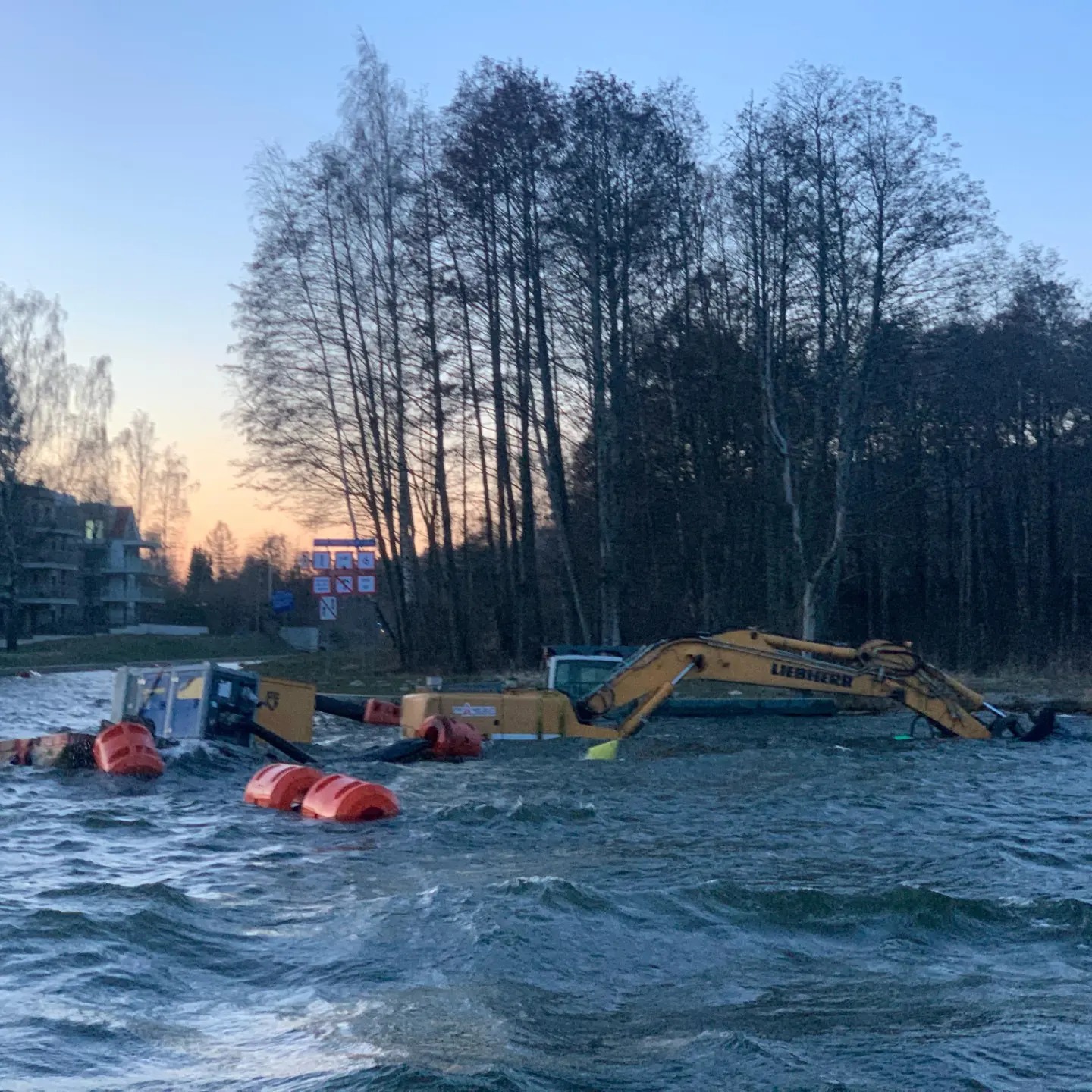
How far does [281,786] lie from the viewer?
14008 millimetres

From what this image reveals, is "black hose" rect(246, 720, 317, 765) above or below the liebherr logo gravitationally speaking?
below

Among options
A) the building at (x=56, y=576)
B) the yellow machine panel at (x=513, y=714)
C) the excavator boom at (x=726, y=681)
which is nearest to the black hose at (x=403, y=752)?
the yellow machine panel at (x=513, y=714)

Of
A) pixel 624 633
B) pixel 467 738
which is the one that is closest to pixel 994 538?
pixel 624 633

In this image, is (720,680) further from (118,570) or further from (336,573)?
(118,570)

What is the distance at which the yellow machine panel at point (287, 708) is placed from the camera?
19.2 metres

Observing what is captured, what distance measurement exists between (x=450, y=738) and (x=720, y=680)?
4.05m

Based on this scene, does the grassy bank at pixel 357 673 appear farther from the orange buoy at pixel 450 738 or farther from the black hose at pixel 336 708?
the orange buoy at pixel 450 738

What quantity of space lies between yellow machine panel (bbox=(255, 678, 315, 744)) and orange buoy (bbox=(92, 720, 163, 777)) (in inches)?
108

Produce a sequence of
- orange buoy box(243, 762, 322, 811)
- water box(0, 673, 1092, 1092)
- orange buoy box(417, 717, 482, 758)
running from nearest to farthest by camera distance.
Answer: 1. water box(0, 673, 1092, 1092)
2. orange buoy box(243, 762, 322, 811)
3. orange buoy box(417, 717, 482, 758)

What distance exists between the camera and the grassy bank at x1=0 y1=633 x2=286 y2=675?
5556cm

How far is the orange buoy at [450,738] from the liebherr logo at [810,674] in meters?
4.56

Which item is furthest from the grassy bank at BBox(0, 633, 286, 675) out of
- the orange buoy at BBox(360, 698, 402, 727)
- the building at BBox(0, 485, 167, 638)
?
the orange buoy at BBox(360, 698, 402, 727)

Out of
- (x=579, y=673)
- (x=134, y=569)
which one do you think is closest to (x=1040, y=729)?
(x=579, y=673)

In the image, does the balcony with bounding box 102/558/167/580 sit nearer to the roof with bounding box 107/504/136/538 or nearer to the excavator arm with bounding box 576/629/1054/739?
the roof with bounding box 107/504/136/538
